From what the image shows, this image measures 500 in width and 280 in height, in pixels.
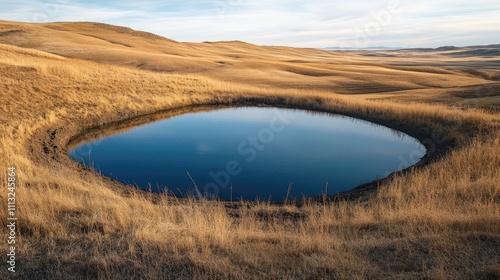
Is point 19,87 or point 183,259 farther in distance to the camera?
point 19,87

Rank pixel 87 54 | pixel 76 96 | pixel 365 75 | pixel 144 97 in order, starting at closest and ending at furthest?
pixel 76 96 → pixel 144 97 → pixel 365 75 → pixel 87 54

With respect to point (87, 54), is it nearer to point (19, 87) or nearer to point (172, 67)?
point (172, 67)

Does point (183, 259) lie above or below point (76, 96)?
below

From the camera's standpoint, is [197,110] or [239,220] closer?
[239,220]

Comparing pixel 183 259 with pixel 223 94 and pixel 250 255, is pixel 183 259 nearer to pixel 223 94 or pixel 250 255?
pixel 250 255

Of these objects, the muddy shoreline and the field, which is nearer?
the field

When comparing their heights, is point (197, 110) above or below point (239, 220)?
above

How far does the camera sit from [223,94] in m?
29.4

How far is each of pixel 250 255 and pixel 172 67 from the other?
148 ft

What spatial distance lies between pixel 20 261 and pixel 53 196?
9.42 ft

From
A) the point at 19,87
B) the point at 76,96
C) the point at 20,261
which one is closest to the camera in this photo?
the point at 20,261

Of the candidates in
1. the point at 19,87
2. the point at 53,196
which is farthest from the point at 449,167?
the point at 19,87

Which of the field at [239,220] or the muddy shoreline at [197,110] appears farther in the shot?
the muddy shoreline at [197,110]

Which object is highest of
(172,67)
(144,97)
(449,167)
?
(172,67)
